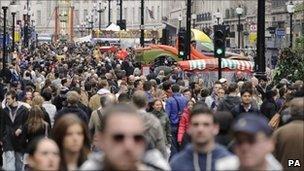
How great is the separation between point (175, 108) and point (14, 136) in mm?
3263

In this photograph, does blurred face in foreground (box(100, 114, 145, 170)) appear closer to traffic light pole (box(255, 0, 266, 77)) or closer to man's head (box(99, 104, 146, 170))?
man's head (box(99, 104, 146, 170))

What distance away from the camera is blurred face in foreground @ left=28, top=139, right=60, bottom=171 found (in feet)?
25.0

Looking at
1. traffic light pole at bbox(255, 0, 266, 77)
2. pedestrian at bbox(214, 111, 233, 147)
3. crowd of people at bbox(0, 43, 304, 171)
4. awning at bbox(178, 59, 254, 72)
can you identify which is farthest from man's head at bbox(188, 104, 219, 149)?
awning at bbox(178, 59, 254, 72)

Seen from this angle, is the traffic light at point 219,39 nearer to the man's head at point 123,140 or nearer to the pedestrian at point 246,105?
the pedestrian at point 246,105

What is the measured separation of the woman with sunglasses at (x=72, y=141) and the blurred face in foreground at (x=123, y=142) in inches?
89.4

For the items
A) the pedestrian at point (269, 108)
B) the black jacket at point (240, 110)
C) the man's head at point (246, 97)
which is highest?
the man's head at point (246, 97)

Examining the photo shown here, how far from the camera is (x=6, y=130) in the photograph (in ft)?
49.3

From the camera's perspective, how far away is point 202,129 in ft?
25.4

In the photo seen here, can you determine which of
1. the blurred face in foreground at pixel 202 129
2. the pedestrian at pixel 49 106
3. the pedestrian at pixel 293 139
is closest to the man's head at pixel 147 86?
the pedestrian at pixel 49 106

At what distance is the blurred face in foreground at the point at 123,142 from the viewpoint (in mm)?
5750

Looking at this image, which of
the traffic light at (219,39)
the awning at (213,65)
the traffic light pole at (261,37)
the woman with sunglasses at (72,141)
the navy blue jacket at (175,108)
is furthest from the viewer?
the awning at (213,65)

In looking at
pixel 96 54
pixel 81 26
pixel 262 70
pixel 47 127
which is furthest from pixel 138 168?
pixel 81 26

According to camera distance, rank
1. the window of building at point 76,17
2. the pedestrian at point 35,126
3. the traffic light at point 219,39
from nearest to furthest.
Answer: the pedestrian at point 35,126, the traffic light at point 219,39, the window of building at point 76,17

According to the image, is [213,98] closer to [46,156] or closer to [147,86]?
[147,86]
